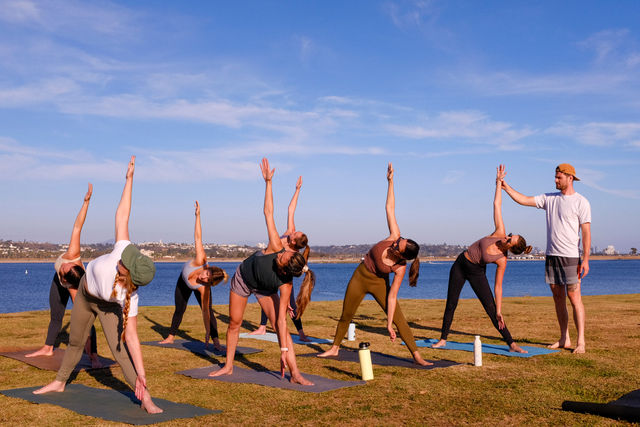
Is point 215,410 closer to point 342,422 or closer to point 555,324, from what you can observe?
point 342,422

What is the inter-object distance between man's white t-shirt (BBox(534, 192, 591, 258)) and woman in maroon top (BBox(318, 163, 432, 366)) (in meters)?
2.79

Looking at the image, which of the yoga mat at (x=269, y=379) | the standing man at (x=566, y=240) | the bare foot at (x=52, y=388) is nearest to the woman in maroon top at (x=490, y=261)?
the standing man at (x=566, y=240)

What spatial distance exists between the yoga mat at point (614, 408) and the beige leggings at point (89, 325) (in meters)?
4.35

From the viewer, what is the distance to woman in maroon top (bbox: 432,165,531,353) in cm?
930

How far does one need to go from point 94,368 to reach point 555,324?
31.9ft

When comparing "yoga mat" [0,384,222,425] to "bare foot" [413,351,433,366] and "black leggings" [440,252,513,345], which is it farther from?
"black leggings" [440,252,513,345]

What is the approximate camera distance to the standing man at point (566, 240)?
9.59m

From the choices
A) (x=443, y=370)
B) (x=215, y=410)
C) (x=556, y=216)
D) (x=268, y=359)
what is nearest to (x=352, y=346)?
(x=268, y=359)

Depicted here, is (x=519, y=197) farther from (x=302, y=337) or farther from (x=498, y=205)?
(x=302, y=337)

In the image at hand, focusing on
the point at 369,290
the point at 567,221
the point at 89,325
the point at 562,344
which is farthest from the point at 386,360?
the point at 89,325

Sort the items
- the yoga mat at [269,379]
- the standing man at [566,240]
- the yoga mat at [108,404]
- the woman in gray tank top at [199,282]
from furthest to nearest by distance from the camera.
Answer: the standing man at [566,240] < the woman in gray tank top at [199,282] < the yoga mat at [269,379] < the yoga mat at [108,404]

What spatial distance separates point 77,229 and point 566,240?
24.3 ft

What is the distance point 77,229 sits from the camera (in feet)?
25.9

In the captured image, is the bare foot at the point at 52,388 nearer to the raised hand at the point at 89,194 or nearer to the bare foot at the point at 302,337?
the raised hand at the point at 89,194
